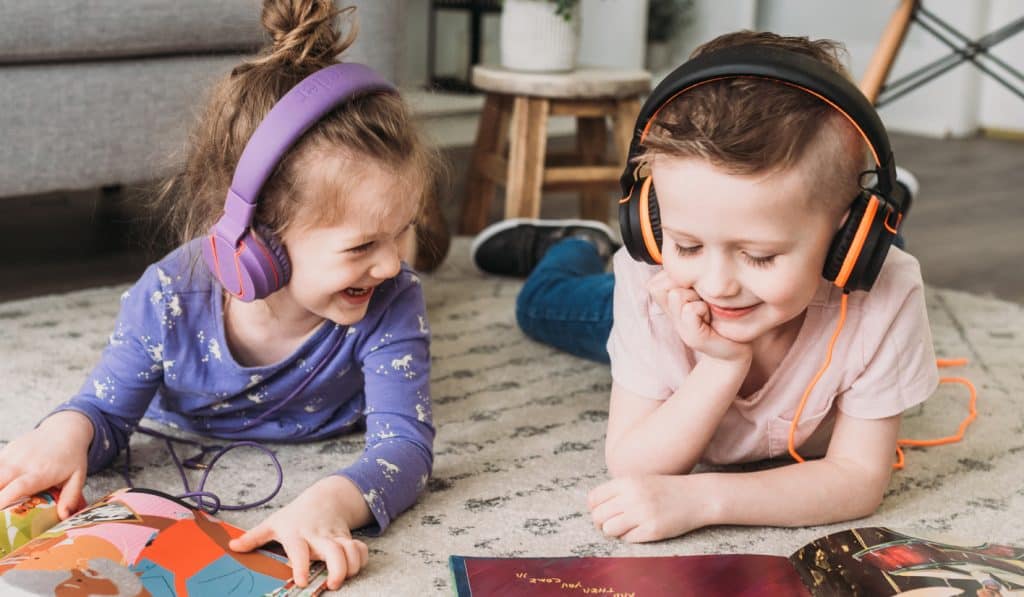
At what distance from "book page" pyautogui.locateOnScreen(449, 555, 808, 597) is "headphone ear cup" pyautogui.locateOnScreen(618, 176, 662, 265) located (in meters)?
0.24

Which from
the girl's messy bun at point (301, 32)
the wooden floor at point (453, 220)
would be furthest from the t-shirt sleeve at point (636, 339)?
the wooden floor at point (453, 220)

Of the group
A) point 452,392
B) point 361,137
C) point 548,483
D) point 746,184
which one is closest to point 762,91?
point 746,184

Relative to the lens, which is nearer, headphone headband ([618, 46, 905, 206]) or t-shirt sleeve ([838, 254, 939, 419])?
headphone headband ([618, 46, 905, 206])

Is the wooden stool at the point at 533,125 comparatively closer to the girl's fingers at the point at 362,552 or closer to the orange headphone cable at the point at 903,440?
the orange headphone cable at the point at 903,440

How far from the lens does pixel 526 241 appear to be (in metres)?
1.69

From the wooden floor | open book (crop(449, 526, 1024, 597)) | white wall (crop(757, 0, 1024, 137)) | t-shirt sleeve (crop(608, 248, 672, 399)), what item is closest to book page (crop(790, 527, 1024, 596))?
open book (crop(449, 526, 1024, 597))

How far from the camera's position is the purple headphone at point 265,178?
0.83 meters

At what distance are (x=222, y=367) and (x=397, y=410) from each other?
169 mm

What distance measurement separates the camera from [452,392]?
1263 mm

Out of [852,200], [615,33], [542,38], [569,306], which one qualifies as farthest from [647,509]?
[615,33]

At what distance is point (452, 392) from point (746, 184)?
57cm

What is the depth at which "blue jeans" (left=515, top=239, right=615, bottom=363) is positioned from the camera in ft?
4.34

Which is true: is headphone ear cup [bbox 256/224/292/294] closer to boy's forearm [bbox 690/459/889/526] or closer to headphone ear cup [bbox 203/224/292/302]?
headphone ear cup [bbox 203/224/292/302]

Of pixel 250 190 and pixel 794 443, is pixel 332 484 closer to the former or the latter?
pixel 250 190
